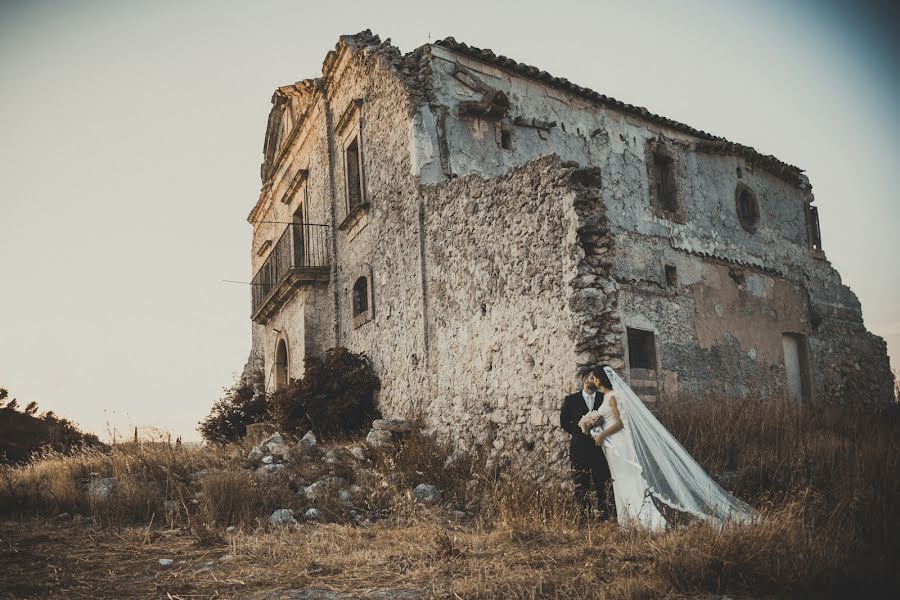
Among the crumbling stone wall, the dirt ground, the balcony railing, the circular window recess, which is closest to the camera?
the dirt ground

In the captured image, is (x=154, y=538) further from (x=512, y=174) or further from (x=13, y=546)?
(x=512, y=174)

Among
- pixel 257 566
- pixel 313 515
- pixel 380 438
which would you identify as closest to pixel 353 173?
pixel 380 438

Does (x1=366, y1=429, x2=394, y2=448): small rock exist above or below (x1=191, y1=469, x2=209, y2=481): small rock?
above

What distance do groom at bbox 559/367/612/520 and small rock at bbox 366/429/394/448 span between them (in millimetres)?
3663

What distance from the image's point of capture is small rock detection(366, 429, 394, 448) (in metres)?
9.47

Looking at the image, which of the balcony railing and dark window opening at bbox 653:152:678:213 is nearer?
the balcony railing

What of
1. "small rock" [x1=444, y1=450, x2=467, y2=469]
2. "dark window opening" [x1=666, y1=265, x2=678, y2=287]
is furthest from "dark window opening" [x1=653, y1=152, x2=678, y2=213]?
"small rock" [x1=444, y1=450, x2=467, y2=469]

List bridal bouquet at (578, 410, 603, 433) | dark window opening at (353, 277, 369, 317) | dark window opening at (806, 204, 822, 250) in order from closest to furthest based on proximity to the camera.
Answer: bridal bouquet at (578, 410, 603, 433), dark window opening at (353, 277, 369, 317), dark window opening at (806, 204, 822, 250)

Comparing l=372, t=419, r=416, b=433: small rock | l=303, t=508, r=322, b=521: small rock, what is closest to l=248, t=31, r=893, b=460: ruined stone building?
l=372, t=419, r=416, b=433: small rock

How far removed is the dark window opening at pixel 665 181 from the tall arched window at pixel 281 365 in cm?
921

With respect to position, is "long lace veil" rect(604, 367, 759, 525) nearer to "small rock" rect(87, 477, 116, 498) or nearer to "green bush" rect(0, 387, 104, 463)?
"small rock" rect(87, 477, 116, 498)

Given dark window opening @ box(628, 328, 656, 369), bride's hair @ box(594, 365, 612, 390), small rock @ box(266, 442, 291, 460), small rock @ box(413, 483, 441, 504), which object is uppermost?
dark window opening @ box(628, 328, 656, 369)

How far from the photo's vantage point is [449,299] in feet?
31.6

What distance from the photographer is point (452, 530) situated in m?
6.41
